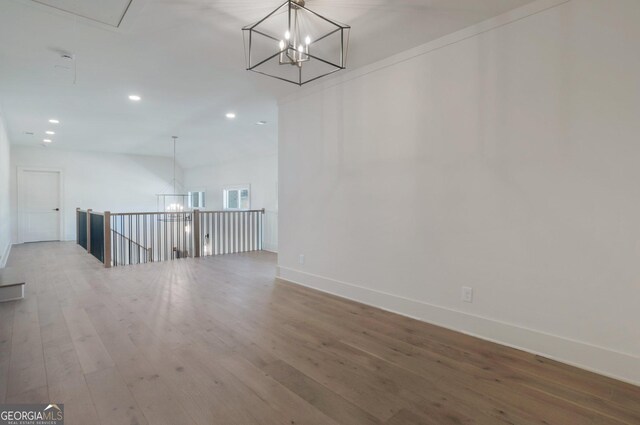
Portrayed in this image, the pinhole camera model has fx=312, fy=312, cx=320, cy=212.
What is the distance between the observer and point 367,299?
11.2 feet

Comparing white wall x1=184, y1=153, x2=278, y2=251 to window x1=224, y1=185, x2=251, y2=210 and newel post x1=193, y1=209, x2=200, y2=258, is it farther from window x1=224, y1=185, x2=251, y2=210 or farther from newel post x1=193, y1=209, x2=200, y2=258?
newel post x1=193, y1=209, x2=200, y2=258

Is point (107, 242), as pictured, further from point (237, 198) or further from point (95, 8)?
point (95, 8)

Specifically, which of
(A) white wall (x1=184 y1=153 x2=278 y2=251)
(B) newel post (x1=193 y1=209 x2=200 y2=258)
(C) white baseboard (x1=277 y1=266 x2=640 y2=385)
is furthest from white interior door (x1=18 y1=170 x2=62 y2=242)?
(C) white baseboard (x1=277 y1=266 x2=640 y2=385)

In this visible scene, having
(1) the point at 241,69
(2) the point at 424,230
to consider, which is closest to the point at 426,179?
(2) the point at 424,230

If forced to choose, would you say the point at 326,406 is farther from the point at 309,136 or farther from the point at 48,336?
the point at 309,136

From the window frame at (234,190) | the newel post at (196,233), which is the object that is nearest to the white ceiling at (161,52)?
the newel post at (196,233)

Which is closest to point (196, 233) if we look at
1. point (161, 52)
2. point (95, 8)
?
point (161, 52)

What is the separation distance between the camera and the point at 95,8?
2338 millimetres

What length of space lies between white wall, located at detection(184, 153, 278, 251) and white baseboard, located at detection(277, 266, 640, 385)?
3.86m

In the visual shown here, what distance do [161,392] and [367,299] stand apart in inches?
84.2

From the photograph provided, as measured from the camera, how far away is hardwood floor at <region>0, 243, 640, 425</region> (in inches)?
66.1

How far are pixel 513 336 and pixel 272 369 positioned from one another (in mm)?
1856

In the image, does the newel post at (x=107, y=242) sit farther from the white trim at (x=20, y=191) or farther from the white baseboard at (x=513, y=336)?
the white trim at (x=20, y=191)

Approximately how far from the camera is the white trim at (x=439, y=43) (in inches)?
90.0
